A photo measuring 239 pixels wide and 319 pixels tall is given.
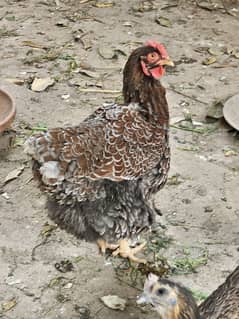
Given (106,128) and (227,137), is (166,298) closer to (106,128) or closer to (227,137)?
(106,128)

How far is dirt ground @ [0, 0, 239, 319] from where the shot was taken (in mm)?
3762

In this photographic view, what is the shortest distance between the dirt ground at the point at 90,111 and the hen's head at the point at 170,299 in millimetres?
664

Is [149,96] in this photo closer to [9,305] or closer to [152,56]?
[152,56]

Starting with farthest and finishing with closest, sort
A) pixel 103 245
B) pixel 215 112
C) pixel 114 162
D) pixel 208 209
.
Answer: pixel 215 112 < pixel 208 209 < pixel 103 245 < pixel 114 162

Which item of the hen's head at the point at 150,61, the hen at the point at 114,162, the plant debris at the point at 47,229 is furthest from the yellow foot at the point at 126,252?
the hen's head at the point at 150,61

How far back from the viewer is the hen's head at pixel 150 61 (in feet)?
12.0

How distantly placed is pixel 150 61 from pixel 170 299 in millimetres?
1264

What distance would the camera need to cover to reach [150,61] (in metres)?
3.68

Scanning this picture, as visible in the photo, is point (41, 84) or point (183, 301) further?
point (41, 84)

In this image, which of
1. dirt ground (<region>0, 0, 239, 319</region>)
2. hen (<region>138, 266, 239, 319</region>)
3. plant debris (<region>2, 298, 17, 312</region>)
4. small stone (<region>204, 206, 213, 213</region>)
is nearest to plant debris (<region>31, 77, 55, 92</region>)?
dirt ground (<region>0, 0, 239, 319</region>)

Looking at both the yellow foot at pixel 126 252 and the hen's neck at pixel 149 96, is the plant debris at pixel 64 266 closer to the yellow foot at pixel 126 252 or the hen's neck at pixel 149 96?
the yellow foot at pixel 126 252

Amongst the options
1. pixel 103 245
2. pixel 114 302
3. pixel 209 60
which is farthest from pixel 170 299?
pixel 209 60

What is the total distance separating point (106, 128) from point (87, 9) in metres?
3.34

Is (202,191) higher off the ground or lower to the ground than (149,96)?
lower
